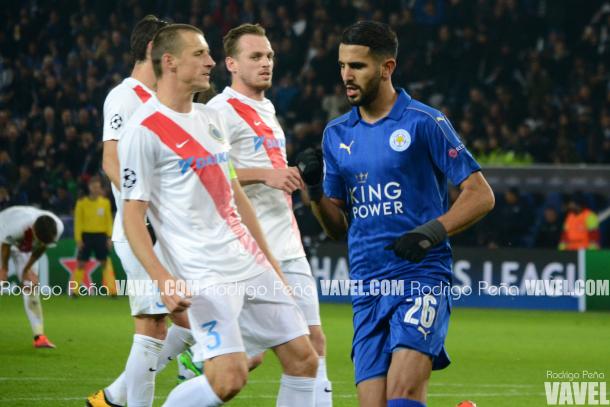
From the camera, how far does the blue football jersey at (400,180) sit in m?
5.36

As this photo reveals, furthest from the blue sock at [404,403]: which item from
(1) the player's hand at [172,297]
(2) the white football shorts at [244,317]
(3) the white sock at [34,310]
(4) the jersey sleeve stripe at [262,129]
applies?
(3) the white sock at [34,310]

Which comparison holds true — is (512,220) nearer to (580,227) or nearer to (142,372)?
(580,227)

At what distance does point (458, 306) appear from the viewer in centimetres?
1709

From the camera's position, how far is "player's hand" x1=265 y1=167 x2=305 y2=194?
6.20 m

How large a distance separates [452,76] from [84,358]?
38.7 ft

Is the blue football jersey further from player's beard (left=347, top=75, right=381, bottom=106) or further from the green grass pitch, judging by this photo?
the green grass pitch

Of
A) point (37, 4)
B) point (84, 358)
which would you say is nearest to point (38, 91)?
point (37, 4)

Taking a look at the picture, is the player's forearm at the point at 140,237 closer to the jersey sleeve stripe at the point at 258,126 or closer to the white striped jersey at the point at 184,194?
the white striped jersey at the point at 184,194

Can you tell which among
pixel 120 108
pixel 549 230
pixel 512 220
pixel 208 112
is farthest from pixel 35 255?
pixel 549 230

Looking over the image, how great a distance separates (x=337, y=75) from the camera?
21.1 m

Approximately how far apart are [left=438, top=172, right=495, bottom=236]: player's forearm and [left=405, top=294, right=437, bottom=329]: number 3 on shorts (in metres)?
0.33

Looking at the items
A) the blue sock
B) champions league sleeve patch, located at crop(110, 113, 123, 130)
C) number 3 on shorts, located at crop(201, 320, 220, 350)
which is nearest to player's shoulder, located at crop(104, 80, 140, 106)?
champions league sleeve patch, located at crop(110, 113, 123, 130)

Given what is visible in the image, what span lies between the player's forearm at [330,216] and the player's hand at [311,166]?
140 mm

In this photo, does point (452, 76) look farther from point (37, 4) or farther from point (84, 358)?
point (84, 358)
